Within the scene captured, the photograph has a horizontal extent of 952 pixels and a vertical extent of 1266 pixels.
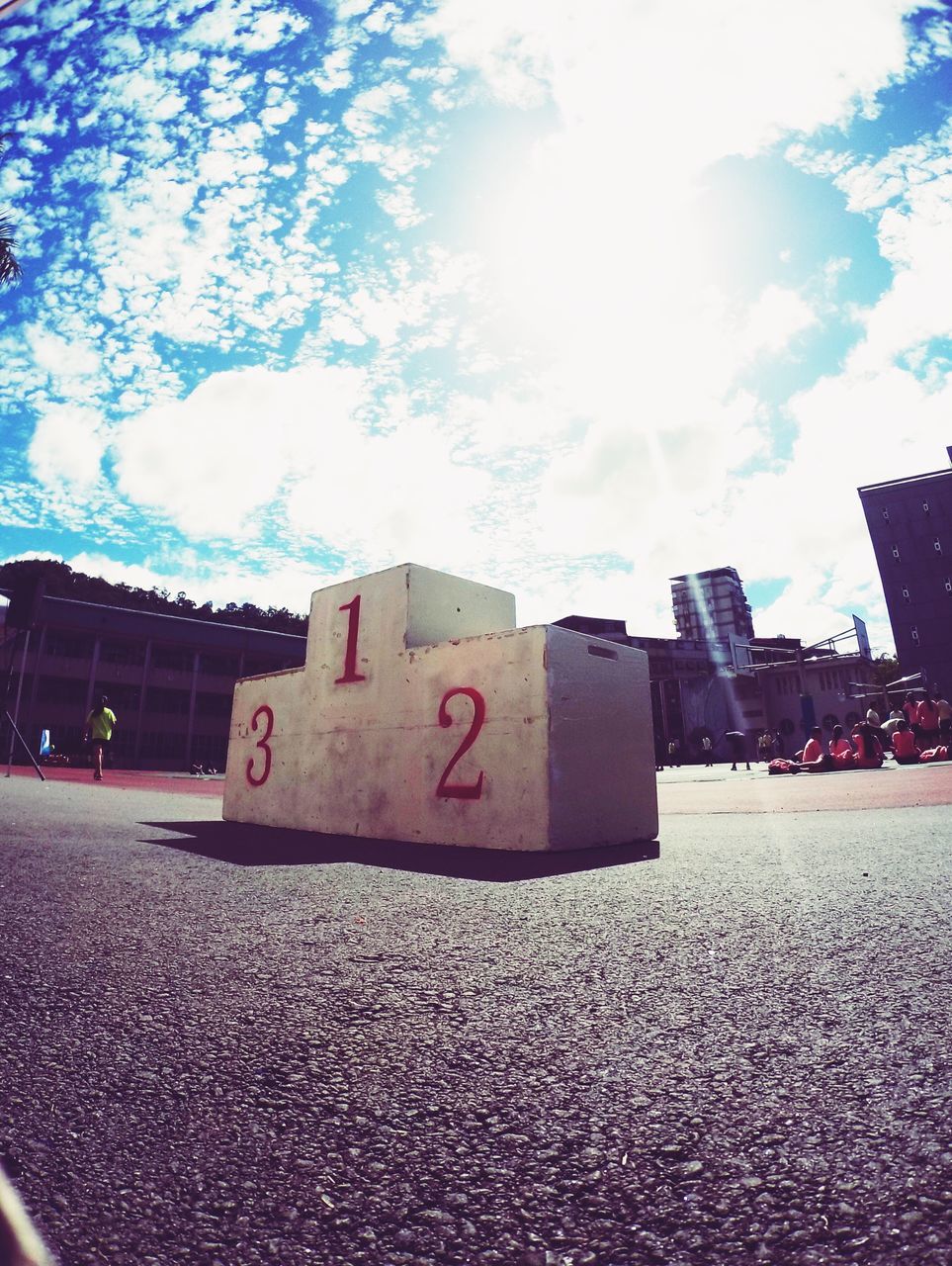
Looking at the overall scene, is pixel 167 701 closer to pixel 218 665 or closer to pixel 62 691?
pixel 218 665

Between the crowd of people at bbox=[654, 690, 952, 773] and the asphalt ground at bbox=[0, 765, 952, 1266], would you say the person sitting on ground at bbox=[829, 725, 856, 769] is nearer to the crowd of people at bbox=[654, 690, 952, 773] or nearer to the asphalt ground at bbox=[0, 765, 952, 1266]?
the crowd of people at bbox=[654, 690, 952, 773]

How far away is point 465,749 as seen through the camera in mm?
4746

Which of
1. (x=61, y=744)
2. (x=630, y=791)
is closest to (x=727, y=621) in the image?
(x=61, y=744)

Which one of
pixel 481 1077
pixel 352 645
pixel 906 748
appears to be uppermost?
pixel 352 645

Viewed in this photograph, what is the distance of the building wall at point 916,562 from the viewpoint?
53.1 metres

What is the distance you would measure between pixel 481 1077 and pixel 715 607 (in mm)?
97834

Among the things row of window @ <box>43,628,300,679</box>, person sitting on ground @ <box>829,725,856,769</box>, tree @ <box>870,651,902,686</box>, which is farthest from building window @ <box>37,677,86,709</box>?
tree @ <box>870,651,902,686</box>

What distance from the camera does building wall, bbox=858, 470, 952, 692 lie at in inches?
2089

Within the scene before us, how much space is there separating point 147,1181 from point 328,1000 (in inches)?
26.4

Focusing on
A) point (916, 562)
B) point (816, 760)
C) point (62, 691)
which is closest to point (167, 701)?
point (62, 691)

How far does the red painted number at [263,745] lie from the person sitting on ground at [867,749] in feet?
47.7

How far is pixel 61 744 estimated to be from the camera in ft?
136

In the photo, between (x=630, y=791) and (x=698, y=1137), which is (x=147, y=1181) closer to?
(x=698, y=1137)

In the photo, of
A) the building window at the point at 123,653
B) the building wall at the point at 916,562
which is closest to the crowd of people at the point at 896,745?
the building wall at the point at 916,562
